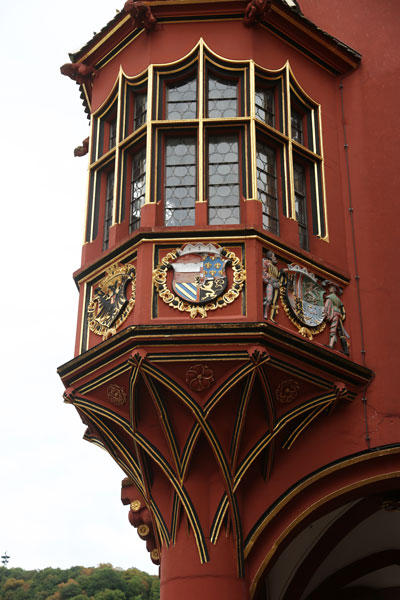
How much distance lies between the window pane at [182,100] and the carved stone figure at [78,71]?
1969 millimetres

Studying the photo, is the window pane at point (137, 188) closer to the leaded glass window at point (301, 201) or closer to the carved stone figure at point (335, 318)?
the leaded glass window at point (301, 201)

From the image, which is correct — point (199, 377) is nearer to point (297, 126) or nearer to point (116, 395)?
point (116, 395)

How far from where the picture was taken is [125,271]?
13656 mm

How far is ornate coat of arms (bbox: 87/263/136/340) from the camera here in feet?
44.0

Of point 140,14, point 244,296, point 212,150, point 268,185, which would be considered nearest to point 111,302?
point 244,296

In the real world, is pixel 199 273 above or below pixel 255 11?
below

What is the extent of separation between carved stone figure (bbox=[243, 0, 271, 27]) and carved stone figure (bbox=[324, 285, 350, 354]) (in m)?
4.55

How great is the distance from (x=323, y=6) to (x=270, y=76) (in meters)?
3.23

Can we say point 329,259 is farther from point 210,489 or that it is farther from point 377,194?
point 210,489

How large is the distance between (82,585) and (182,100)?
33385 mm

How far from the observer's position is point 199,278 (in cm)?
1309

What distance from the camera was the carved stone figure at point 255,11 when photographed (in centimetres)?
1479

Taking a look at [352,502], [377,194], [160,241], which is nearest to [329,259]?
[377,194]

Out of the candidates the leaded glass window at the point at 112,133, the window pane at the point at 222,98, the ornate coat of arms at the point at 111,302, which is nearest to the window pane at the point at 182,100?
the window pane at the point at 222,98
